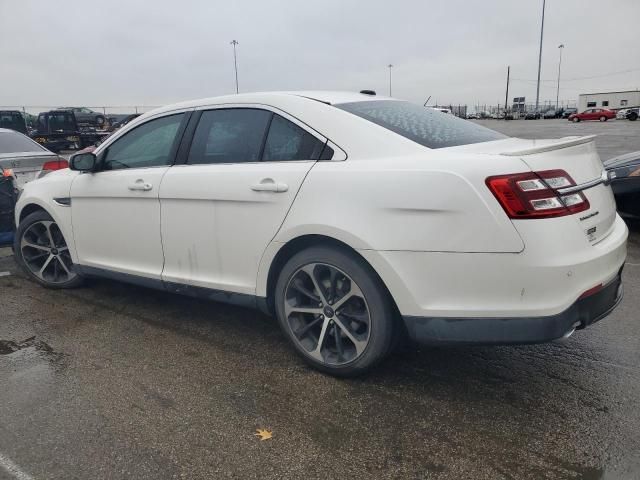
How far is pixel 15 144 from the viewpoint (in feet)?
21.6

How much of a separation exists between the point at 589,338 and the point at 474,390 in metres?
1.14

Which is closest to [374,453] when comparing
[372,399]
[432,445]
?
[432,445]

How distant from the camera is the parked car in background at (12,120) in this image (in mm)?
19445

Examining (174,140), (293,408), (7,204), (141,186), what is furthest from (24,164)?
(293,408)

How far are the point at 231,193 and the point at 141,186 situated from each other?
885mm

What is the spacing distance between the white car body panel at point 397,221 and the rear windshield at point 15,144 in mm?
3575

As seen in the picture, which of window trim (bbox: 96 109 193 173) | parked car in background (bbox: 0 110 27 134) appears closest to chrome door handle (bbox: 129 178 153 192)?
window trim (bbox: 96 109 193 173)

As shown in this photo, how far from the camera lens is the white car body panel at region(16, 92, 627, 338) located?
96.7 inches

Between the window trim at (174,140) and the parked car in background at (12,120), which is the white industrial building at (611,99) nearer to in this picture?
the parked car in background at (12,120)

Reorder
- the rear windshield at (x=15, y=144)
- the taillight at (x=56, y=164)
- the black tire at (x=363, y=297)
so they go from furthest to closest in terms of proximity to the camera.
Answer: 1. the rear windshield at (x=15, y=144)
2. the taillight at (x=56, y=164)
3. the black tire at (x=363, y=297)

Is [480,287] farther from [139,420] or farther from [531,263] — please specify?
[139,420]

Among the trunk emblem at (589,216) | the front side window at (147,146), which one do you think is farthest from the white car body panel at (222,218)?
the trunk emblem at (589,216)

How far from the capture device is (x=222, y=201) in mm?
3352

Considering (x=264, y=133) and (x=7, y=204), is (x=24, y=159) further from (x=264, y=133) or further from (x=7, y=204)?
(x=264, y=133)
